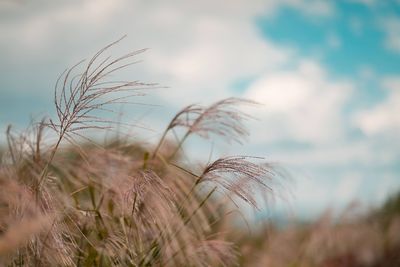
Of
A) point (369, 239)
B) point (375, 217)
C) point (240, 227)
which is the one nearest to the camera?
point (240, 227)

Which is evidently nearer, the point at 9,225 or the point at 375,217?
the point at 9,225

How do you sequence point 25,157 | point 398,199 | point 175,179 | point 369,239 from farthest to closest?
point 398,199 → point 369,239 → point 175,179 → point 25,157

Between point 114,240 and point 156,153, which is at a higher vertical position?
point 156,153

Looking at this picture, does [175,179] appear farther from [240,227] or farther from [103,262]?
[240,227]

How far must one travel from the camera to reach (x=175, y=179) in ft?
12.0

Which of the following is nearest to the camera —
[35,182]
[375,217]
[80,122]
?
[80,122]

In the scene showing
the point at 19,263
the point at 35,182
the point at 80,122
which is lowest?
the point at 19,263

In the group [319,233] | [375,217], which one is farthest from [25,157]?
[375,217]

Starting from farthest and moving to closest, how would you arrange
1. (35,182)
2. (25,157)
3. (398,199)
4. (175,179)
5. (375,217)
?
(398,199)
(375,217)
(175,179)
(25,157)
(35,182)

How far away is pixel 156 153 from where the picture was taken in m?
3.69

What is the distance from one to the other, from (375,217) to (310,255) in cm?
366

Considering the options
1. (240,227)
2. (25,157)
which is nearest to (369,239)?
(240,227)

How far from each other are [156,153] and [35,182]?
883 millimetres

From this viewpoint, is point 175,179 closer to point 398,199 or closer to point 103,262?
point 103,262
